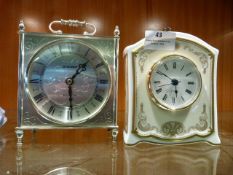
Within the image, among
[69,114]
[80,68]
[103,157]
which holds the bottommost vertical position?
[103,157]

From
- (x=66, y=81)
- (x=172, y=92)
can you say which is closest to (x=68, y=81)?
(x=66, y=81)

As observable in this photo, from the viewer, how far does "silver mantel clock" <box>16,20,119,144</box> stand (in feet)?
2.35

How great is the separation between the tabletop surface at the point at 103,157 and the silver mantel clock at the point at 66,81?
0.06m

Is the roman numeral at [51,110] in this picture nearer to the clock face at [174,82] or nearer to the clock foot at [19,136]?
the clock foot at [19,136]

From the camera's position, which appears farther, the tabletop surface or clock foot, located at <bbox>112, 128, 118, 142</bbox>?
clock foot, located at <bbox>112, 128, 118, 142</bbox>

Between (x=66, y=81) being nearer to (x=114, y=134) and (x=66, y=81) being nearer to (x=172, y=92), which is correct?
(x=114, y=134)

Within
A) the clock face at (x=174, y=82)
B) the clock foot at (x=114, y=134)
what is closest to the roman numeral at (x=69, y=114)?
the clock foot at (x=114, y=134)

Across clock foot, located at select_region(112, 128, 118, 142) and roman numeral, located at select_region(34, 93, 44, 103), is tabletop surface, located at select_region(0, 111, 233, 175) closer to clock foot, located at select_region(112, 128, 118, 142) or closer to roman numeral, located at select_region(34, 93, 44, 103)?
clock foot, located at select_region(112, 128, 118, 142)

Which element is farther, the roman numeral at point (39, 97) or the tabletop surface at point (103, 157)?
the roman numeral at point (39, 97)

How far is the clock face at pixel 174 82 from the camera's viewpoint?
0.75 metres

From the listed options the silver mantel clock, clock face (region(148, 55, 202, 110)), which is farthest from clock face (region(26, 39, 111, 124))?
clock face (region(148, 55, 202, 110))

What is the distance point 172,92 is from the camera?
0.76 metres

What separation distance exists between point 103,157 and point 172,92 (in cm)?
28

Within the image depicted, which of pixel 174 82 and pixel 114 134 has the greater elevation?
pixel 174 82
